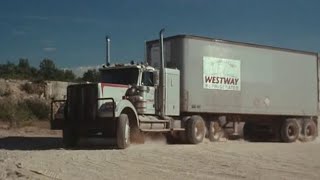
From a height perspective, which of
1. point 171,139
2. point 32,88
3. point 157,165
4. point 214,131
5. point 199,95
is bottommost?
point 157,165

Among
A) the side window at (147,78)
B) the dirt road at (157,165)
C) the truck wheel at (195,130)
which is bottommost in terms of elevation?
the dirt road at (157,165)

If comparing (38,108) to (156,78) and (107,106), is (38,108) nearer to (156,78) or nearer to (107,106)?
(156,78)

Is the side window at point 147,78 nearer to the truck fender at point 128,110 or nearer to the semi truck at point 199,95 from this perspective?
the semi truck at point 199,95

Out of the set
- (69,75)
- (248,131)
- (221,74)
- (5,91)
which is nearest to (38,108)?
(5,91)

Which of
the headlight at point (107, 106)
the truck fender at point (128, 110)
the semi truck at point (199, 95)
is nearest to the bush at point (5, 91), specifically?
the semi truck at point (199, 95)

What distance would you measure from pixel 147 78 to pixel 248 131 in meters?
9.74

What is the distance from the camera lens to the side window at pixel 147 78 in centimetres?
2422

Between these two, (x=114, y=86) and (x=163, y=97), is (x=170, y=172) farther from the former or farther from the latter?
(x=163, y=97)

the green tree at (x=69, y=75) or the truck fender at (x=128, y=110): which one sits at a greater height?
the green tree at (x=69, y=75)

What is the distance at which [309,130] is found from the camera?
3306 centimetres

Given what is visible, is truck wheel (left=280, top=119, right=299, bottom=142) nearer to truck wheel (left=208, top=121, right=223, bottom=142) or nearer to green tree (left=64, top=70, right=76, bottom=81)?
truck wheel (left=208, top=121, right=223, bottom=142)

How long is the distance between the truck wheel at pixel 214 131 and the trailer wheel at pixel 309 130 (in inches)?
234

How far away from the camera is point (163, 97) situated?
82.5ft

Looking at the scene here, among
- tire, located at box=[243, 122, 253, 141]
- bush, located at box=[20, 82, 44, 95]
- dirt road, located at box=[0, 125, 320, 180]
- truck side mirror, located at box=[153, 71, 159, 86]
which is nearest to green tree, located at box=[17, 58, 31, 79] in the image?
bush, located at box=[20, 82, 44, 95]
